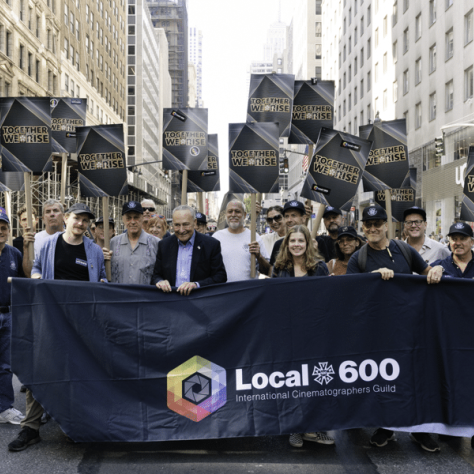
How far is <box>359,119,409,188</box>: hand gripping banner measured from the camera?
803 cm

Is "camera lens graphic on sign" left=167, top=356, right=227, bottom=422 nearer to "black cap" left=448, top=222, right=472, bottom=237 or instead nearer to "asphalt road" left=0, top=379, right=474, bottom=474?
"asphalt road" left=0, top=379, right=474, bottom=474

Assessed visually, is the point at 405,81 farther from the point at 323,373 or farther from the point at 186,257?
the point at 323,373

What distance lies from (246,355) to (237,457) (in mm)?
803

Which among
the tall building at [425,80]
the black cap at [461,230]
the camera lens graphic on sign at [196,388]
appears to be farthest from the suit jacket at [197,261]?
the tall building at [425,80]

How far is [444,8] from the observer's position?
101 feet

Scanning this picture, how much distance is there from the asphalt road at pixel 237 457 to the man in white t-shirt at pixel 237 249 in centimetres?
197

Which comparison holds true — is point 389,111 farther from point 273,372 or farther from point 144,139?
point 144,139

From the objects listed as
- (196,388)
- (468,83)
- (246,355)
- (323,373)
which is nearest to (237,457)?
(196,388)

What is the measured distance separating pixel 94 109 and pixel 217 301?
5220 cm

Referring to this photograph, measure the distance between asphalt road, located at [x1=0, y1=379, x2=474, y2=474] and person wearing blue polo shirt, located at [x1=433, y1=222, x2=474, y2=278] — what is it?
61.7 inches

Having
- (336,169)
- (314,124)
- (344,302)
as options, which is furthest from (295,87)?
(344,302)

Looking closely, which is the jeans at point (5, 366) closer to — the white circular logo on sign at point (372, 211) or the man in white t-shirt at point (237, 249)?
the man in white t-shirt at point (237, 249)

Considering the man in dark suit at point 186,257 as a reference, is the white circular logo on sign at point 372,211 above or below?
above

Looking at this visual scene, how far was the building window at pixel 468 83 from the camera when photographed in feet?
91.1
